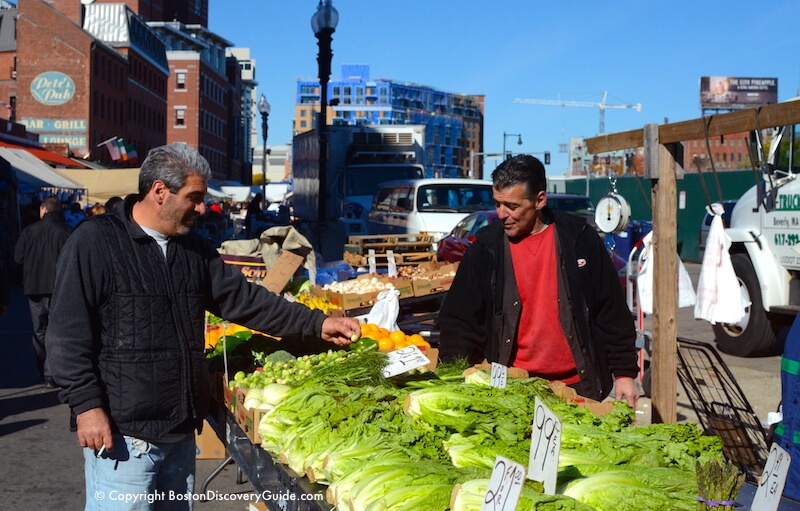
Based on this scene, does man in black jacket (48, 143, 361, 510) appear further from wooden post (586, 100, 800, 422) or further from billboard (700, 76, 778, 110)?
billboard (700, 76, 778, 110)

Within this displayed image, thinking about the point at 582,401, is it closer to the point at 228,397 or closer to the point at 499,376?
the point at 499,376

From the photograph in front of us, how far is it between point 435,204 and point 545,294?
14316 millimetres

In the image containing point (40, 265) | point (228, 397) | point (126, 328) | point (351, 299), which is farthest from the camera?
point (40, 265)

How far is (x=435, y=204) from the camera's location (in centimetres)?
1878

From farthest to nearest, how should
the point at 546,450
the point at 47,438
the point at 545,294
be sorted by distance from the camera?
the point at 47,438, the point at 545,294, the point at 546,450

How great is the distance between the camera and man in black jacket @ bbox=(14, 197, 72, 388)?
10.3 m

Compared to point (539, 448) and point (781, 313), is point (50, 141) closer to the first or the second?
point (781, 313)

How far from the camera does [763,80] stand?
15738 centimetres

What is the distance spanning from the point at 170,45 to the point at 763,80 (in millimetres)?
101162

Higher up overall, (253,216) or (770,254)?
(253,216)

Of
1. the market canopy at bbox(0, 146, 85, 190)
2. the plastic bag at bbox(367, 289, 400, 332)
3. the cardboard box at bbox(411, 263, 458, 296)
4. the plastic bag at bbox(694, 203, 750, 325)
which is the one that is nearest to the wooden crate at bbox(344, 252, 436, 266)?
the cardboard box at bbox(411, 263, 458, 296)

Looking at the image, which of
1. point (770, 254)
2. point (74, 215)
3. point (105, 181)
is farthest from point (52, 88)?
point (770, 254)

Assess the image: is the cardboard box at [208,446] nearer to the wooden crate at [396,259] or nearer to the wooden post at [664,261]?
the wooden post at [664,261]

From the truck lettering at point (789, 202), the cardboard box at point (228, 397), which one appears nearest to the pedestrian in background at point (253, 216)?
the truck lettering at point (789, 202)
